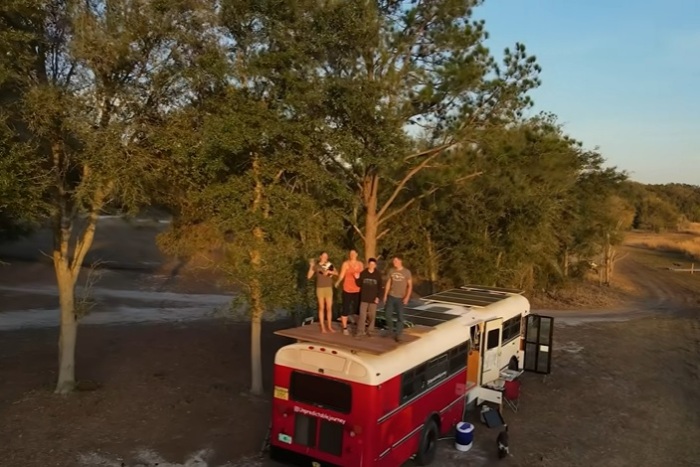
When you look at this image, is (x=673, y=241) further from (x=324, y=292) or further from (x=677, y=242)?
(x=324, y=292)

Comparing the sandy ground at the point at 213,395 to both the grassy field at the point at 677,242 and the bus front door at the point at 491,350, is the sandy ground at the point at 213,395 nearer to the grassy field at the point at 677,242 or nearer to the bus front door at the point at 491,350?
the bus front door at the point at 491,350

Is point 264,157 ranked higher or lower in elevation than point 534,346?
higher

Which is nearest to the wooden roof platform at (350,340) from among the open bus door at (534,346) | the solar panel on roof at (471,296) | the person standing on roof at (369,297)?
the person standing on roof at (369,297)

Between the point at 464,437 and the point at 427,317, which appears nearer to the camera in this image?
the point at 464,437

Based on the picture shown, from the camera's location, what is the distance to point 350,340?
10.7 m

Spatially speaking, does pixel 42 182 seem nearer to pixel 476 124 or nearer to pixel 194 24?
pixel 194 24

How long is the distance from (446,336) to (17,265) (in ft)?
117

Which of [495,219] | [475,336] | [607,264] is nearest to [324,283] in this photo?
[475,336]

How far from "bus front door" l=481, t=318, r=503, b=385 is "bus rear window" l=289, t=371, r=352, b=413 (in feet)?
18.2

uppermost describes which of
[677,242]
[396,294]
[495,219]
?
[495,219]

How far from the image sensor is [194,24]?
46.2ft

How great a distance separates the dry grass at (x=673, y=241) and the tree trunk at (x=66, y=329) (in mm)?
64862

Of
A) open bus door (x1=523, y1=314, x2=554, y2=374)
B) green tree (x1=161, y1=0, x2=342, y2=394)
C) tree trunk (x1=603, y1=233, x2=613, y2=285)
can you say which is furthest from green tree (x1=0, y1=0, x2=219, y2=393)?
tree trunk (x1=603, y1=233, x2=613, y2=285)

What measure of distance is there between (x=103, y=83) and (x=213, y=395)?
817 cm
